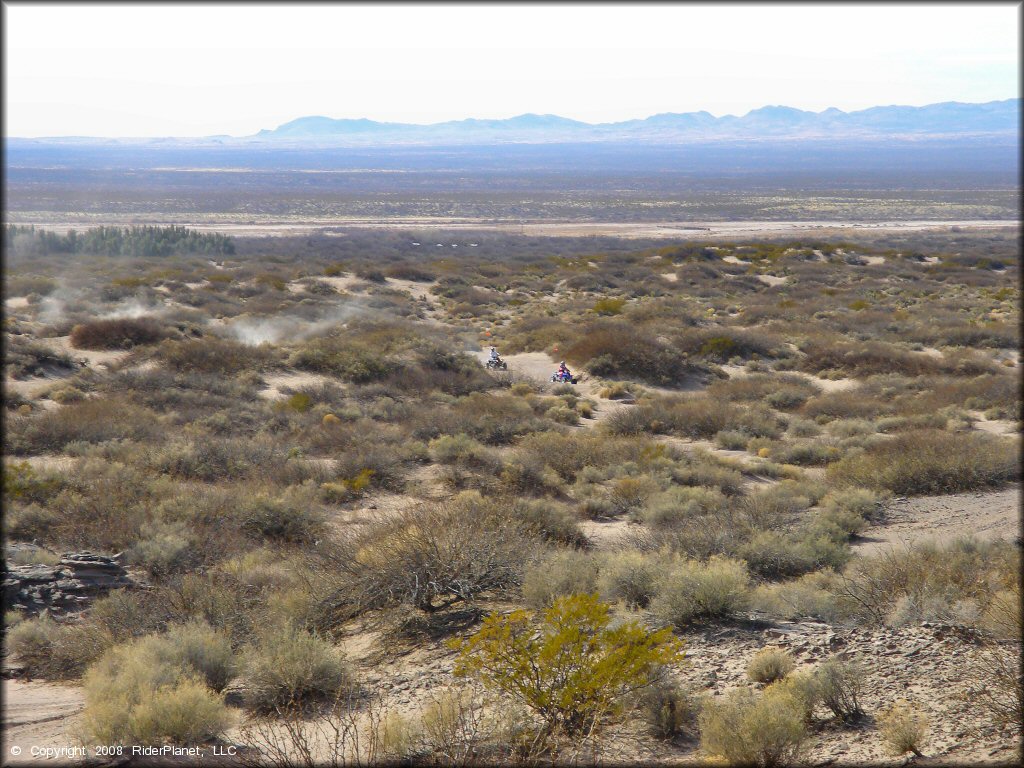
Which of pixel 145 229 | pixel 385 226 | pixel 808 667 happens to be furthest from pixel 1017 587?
pixel 385 226

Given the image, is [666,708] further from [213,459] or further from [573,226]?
[573,226]

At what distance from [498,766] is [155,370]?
17.3 meters

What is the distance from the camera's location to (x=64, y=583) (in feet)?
26.1

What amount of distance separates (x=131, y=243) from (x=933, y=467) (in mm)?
50702

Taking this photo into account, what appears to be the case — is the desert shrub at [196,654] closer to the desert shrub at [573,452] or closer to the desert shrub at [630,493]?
the desert shrub at [630,493]

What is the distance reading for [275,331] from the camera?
1057 inches

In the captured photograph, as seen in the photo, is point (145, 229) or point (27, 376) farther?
point (145, 229)

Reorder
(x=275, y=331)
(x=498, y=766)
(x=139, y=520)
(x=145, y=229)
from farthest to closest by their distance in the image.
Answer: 1. (x=145, y=229)
2. (x=275, y=331)
3. (x=139, y=520)
4. (x=498, y=766)

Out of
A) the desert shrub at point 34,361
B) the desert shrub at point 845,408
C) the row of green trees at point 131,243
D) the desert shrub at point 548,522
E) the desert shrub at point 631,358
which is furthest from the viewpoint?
the row of green trees at point 131,243

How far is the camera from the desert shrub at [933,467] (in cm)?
1240

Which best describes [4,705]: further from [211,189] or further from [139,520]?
[211,189]

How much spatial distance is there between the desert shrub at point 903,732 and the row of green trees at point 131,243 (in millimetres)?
50994

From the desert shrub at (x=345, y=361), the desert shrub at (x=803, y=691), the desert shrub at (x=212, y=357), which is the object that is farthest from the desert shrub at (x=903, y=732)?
the desert shrub at (x=212, y=357)

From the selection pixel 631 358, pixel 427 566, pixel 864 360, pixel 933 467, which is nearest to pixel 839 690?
pixel 427 566
